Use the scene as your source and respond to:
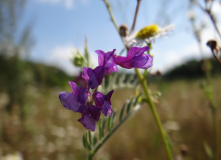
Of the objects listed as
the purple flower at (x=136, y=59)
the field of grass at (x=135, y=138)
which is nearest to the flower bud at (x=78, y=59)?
the purple flower at (x=136, y=59)

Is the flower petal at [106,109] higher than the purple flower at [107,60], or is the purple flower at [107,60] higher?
the purple flower at [107,60]

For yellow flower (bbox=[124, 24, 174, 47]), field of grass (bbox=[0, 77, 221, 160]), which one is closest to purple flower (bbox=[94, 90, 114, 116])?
yellow flower (bbox=[124, 24, 174, 47])

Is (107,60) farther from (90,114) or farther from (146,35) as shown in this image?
(146,35)

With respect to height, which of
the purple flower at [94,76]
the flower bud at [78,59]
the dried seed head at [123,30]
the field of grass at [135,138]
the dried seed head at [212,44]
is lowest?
the field of grass at [135,138]

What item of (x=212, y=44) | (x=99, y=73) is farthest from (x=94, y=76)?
(x=212, y=44)

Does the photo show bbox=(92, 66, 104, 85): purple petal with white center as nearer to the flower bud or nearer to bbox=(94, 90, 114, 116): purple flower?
bbox=(94, 90, 114, 116): purple flower

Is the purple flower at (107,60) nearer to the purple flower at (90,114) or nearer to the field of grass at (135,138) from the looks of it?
the purple flower at (90,114)
